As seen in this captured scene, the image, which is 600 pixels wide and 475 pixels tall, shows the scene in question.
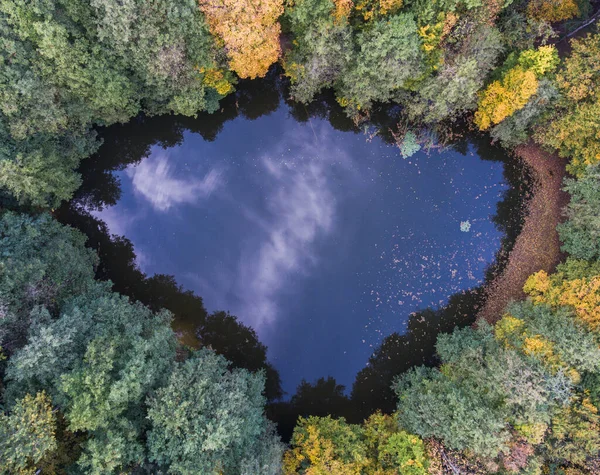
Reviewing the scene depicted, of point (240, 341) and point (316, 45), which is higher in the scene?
point (316, 45)

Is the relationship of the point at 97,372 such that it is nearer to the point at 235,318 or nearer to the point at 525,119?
the point at 235,318

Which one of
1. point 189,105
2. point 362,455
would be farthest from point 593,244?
point 189,105

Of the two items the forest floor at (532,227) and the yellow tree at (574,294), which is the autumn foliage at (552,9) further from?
the yellow tree at (574,294)

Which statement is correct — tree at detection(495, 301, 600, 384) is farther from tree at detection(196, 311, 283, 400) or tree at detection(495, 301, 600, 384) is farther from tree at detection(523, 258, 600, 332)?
tree at detection(196, 311, 283, 400)

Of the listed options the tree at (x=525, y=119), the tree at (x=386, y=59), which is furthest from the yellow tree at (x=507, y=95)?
the tree at (x=386, y=59)

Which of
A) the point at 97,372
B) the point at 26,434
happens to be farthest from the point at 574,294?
the point at 26,434

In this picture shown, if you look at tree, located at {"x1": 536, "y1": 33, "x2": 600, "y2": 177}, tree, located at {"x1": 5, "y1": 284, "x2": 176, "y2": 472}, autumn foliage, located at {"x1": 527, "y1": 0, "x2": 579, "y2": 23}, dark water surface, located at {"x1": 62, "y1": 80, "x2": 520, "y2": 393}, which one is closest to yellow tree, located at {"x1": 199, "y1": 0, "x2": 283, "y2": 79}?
dark water surface, located at {"x1": 62, "y1": 80, "x2": 520, "y2": 393}

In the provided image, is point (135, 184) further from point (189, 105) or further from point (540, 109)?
point (540, 109)
